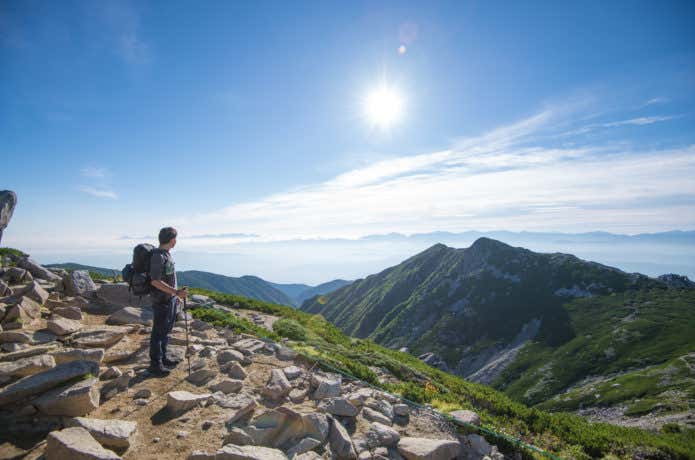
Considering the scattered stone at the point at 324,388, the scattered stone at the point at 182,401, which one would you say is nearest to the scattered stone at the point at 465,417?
the scattered stone at the point at 324,388

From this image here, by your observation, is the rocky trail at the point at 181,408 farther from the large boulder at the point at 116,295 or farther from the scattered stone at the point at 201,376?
the large boulder at the point at 116,295

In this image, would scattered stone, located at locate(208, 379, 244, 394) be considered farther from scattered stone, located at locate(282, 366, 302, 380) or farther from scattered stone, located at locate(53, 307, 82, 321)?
scattered stone, located at locate(53, 307, 82, 321)

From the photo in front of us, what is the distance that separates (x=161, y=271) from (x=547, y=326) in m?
141

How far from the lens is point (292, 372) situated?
10.0 meters

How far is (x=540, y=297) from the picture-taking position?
135 metres

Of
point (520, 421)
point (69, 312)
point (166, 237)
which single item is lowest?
point (520, 421)

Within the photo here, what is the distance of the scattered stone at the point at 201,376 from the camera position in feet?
29.5

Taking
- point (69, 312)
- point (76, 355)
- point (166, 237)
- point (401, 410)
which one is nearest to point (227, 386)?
point (76, 355)

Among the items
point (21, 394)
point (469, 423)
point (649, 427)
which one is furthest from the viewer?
point (649, 427)

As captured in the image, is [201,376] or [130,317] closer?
[201,376]

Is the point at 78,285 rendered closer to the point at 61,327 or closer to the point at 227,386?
the point at 61,327

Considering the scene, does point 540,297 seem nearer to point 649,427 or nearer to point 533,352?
point 533,352

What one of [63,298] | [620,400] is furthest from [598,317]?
[63,298]

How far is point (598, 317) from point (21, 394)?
480 feet
